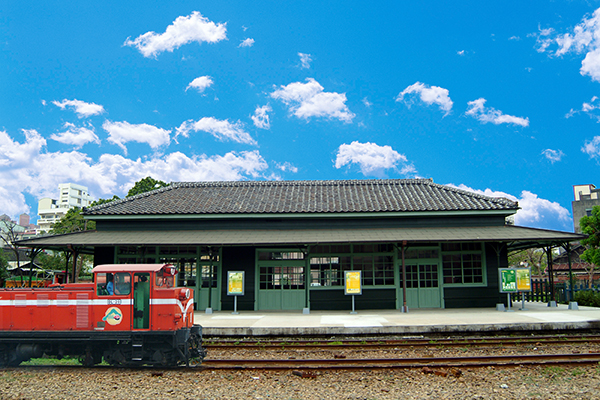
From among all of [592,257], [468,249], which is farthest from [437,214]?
[592,257]

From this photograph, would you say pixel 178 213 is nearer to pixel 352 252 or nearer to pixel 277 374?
pixel 352 252

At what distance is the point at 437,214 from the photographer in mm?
17969

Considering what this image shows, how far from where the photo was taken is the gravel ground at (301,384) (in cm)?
704

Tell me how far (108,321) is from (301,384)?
4093 millimetres

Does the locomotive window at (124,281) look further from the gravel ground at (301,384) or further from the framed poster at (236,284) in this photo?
the framed poster at (236,284)

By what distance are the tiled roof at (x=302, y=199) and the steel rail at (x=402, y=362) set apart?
9.22 metres

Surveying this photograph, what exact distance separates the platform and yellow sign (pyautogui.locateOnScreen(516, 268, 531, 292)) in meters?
1.06

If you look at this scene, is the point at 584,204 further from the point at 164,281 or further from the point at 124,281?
the point at 124,281

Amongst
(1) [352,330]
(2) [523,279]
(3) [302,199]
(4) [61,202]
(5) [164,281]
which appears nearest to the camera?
(5) [164,281]

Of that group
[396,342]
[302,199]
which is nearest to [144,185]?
[302,199]

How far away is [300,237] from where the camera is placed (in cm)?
1634

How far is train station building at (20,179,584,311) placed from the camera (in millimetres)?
16938

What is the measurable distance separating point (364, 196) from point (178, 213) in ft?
29.5

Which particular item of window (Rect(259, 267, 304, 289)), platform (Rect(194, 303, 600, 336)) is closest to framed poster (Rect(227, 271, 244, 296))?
platform (Rect(194, 303, 600, 336))
